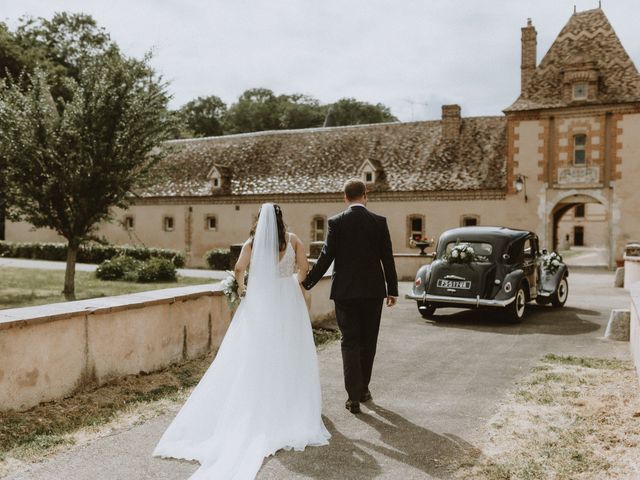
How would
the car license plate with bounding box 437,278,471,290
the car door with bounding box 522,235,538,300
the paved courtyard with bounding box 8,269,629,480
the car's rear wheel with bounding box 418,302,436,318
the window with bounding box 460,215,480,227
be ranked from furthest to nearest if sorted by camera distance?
the window with bounding box 460,215,480,227, the car door with bounding box 522,235,538,300, the car's rear wheel with bounding box 418,302,436,318, the car license plate with bounding box 437,278,471,290, the paved courtyard with bounding box 8,269,629,480

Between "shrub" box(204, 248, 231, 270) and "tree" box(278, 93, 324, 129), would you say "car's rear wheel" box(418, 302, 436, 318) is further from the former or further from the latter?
"tree" box(278, 93, 324, 129)

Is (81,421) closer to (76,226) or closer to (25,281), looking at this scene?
(76,226)

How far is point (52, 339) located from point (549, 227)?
25.9 meters

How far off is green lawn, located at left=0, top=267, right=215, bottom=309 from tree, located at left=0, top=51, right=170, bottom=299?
87 cm

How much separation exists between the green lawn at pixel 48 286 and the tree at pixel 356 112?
43.2 metres

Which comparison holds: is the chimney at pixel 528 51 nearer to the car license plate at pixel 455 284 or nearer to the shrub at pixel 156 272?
the shrub at pixel 156 272

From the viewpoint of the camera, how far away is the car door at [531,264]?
1258cm

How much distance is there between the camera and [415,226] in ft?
100

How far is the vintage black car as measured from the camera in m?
11.6

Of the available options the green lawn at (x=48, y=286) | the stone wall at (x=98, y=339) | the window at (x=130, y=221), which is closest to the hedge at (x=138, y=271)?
the green lawn at (x=48, y=286)

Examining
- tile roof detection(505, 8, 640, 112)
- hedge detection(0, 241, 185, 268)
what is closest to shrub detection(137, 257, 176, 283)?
hedge detection(0, 241, 185, 268)

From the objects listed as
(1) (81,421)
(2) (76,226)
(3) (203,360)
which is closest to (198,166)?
(2) (76,226)

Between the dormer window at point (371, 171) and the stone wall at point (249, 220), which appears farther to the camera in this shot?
the dormer window at point (371, 171)

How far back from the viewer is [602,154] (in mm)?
27344
